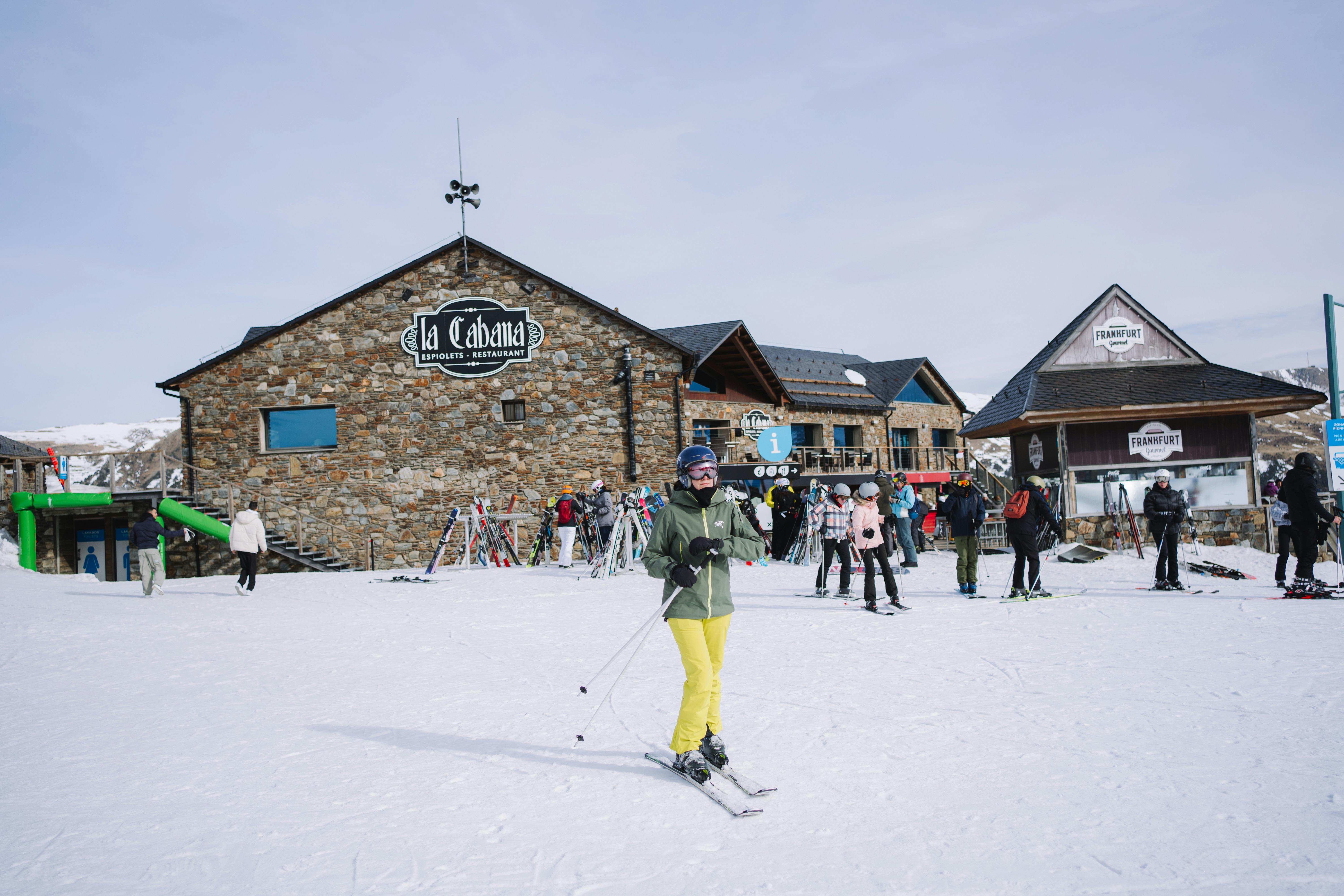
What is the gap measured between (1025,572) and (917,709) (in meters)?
9.25

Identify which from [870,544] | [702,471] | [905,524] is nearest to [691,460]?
[702,471]

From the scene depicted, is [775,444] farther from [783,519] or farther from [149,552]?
[149,552]

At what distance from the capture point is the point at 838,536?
10945 millimetres

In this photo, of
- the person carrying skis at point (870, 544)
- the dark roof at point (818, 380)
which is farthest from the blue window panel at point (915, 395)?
the person carrying skis at point (870, 544)

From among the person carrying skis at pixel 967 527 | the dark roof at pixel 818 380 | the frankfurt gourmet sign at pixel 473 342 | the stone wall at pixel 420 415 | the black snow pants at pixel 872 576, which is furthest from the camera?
the dark roof at pixel 818 380

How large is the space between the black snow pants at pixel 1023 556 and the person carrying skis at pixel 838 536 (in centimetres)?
200

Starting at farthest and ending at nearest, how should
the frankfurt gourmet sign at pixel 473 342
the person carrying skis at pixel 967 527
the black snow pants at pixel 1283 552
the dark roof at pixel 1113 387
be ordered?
the frankfurt gourmet sign at pixel 473 342 < the dark roof at pixel 1113 387 < the person carrying skis at pixel 967 527 < the black snow pants at pixel 1283 552

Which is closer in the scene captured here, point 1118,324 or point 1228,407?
point 1228,407

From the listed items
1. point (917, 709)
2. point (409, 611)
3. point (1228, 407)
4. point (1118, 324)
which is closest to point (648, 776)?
point (917, 709)

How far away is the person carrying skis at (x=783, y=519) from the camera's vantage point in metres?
17.7

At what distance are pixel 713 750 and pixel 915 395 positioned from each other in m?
32.1

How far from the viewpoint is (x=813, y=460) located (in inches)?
1132

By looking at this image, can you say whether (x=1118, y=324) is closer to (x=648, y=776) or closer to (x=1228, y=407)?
(x=1228, y=407)

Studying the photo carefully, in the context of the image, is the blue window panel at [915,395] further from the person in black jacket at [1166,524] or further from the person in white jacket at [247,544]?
the person in white jacket at [247,544]
